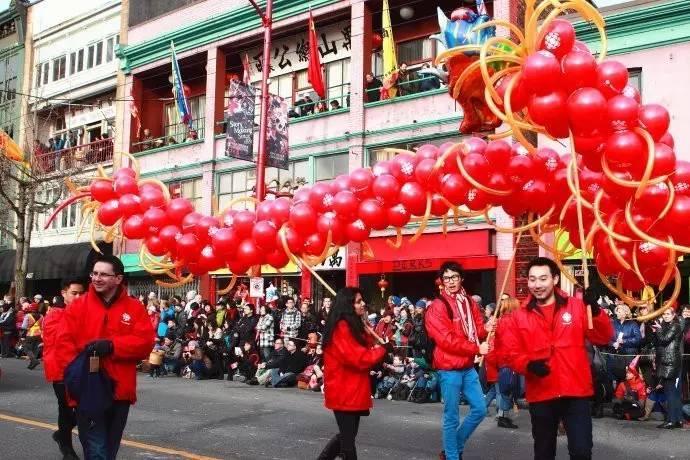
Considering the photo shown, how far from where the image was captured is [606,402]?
1177 cm

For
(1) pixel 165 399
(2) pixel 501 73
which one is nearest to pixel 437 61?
(2) pixel 501 73

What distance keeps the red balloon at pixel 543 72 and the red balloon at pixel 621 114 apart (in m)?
0.42

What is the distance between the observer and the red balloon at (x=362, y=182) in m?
7.76

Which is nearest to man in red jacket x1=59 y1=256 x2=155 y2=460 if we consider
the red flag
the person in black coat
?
the person in black coat

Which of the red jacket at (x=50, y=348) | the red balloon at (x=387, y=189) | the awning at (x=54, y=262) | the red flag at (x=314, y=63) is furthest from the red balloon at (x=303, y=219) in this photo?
the awning at (x=54, y=262)

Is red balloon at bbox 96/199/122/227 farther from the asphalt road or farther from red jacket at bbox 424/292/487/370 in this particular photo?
red jacket at bbox 424/292/487/370

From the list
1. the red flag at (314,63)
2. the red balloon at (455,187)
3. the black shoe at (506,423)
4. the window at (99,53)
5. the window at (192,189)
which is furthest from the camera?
the window at (99,53)

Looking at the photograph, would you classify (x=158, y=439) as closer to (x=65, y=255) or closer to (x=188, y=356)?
(x=188, y=356)

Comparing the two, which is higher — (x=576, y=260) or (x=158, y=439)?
(x=576, y=260)

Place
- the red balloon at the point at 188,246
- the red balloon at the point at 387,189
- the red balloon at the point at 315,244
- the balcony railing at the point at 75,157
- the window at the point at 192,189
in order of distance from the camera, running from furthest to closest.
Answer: the balcony railing at the point at 75,157
the window at the point at 192,189
the red balloon at the point at 188,246
the red balloon at the point at 315,244
the red balloon at the point at 387,189

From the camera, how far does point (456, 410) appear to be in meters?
6.77

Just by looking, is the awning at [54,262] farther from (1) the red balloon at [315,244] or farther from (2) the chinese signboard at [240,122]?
(1) the red balloon at [315,244]

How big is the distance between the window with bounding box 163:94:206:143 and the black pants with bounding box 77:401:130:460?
2215 centimetres

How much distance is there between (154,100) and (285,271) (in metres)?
10.3
